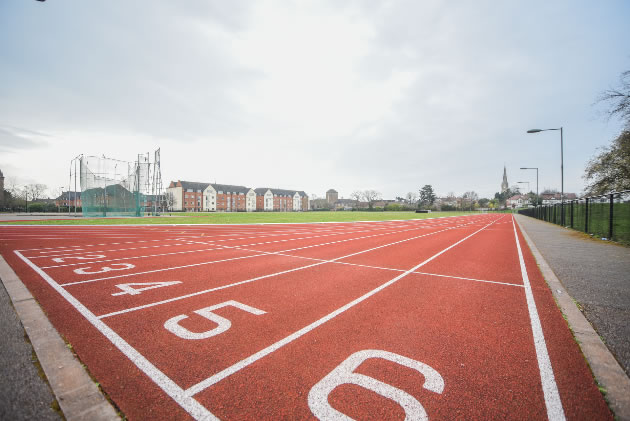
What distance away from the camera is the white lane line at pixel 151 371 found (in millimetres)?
2131

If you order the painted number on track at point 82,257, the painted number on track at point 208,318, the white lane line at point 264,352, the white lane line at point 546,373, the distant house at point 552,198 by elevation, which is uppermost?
the distant house at point 552,198

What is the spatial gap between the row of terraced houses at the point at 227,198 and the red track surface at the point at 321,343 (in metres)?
87.7

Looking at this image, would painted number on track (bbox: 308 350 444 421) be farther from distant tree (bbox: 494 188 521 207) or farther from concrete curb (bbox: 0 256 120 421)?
distant tree (bbox: 494 188 521 207)

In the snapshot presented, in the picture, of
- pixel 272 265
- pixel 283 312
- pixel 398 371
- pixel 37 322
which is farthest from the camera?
pixel 272 265

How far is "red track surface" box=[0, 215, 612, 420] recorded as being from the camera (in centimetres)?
225

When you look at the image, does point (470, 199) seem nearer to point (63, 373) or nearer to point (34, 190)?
point (63, 373)

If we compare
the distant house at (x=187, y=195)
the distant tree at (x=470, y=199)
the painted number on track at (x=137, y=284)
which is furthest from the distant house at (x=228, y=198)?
the painted number on track at (x=137, y=284)

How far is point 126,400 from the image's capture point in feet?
7.33

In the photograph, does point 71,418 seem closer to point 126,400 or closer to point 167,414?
point 126,400

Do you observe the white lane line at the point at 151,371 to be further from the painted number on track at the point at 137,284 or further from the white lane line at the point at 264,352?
the painted number on track at the point at 137,284

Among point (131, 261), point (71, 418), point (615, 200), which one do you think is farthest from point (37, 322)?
point (615, 200)

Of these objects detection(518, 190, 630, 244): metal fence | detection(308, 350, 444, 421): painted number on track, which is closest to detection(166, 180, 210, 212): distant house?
detection(518, 190, 630, 244): metal fence

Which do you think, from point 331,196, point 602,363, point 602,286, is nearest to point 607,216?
point 602,286

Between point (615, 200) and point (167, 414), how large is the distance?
55.8 feet
